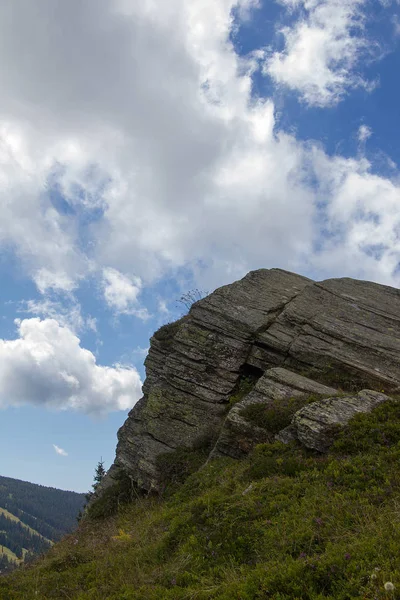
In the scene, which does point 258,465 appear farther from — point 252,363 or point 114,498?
point 114,498

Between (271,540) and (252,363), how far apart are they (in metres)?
13.4

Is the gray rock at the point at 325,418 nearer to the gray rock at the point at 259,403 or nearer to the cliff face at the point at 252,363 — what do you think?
the cliff face at the point at 252,363

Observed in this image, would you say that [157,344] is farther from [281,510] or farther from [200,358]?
[281,510]

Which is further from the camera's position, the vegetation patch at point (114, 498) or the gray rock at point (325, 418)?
the vegetation patch at point (114, 498)

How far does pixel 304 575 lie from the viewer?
7.80 m

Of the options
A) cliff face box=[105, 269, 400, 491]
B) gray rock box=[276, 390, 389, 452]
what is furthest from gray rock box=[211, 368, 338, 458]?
gray rock box=[276, 390, 389, 452]

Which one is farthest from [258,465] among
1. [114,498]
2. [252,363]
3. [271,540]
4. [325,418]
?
[114,498]

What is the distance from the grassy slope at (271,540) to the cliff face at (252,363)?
3406mm

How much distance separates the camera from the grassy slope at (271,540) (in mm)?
7727

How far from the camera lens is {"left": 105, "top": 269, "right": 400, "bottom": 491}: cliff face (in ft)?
62.6

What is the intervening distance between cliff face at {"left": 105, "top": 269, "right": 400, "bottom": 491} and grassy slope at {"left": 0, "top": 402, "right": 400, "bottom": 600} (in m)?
3.41

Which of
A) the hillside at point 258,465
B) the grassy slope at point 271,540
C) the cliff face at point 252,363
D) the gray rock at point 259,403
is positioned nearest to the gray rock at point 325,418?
the hillside at point 258,465

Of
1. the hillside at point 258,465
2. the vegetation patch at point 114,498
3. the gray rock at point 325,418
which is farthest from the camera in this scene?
the vegetation patch at point 114,498

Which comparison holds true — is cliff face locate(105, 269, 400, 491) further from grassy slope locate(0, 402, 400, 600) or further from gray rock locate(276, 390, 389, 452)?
grassy slope locate(0, 402, 400, 600)
